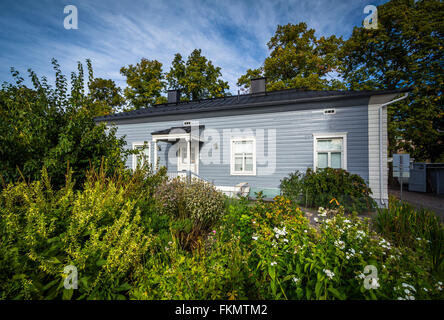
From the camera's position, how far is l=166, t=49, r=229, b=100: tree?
19.8m

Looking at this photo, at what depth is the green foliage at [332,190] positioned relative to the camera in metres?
5.51

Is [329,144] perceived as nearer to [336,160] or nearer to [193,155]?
[336,160]

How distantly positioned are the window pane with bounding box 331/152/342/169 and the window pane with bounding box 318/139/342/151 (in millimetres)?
203

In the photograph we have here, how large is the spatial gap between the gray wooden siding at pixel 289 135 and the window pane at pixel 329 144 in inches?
12.5

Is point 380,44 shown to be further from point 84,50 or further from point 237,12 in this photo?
point 84,50

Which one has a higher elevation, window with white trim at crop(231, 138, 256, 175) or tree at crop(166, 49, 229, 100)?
tree at crop(166, 49, 229, 100)

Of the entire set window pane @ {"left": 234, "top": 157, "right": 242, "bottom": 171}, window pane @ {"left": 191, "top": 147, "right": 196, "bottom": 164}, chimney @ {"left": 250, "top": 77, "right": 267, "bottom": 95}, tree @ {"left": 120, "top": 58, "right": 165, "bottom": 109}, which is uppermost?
tree @ {"left": 120, "top": 58, "right": 165, "bottom": 109}

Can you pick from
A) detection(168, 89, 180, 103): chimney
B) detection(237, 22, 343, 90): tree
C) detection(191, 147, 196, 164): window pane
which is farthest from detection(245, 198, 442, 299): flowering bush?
detection(237, 22, 343, 90): tree

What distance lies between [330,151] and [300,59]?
14.8 metres

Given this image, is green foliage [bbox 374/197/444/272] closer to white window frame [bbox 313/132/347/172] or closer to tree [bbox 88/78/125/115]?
white window frame [bbox 313/132/347/172]

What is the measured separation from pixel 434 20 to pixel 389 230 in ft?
59.7
